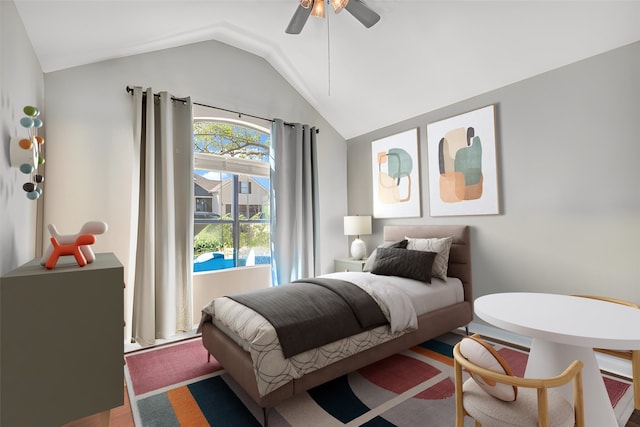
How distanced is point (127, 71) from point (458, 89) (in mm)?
3372

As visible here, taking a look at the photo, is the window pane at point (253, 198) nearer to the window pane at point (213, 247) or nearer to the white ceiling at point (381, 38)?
the window pane at point (213, 247)

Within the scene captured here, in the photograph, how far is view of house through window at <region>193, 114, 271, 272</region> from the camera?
3691mm

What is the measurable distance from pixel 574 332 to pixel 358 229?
9.58 feet

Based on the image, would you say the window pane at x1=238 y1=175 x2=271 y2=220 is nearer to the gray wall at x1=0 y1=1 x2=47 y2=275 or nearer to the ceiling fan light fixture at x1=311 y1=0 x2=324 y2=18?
the gray wall at x1=0 y1=1 x2=47 y2=275

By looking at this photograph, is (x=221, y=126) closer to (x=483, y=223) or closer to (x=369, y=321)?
(x=369, y=321)

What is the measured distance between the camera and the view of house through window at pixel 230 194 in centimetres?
369

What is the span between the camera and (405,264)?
9.56ft

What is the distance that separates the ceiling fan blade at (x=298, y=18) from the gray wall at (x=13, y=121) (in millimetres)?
1671

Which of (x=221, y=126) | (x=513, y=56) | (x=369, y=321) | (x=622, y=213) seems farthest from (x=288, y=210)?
(x=622, y=213)

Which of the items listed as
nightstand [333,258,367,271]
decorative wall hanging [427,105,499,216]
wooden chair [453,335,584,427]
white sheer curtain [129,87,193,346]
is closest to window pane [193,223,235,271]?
white sheer curtain [129,87,193,346]

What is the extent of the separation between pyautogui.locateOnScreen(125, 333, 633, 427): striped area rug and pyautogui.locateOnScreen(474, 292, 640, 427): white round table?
52 cm

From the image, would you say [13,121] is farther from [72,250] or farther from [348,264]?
[348,264]

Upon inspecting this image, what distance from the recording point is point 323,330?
190 centimetres

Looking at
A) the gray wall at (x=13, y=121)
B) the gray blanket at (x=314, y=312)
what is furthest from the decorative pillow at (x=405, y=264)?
the gray wall at (x=13, y=121)
